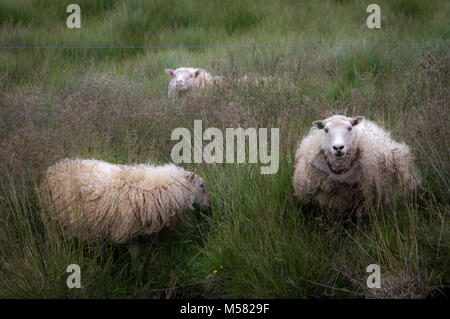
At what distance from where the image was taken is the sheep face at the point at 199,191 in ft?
11.2

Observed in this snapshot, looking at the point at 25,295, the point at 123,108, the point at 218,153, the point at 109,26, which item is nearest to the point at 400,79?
the point at 218,153

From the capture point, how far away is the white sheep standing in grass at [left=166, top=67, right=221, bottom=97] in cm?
595

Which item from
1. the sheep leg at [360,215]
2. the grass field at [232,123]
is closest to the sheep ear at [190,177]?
the grass field at [232,123]

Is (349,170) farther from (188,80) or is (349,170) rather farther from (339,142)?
(188,80)

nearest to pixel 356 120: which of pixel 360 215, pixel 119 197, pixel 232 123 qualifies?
pixel 360 215

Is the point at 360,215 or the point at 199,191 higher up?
the point at 199,191

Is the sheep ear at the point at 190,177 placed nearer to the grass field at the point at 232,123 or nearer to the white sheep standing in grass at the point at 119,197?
the white sheep standing in grass at the point at 119,197

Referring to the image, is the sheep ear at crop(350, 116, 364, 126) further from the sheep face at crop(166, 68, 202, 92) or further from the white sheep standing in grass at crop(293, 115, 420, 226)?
the sheep face at crop(166, 68, 202, 92)

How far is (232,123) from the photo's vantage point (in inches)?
→ 129

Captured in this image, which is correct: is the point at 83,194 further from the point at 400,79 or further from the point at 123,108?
the point at 400,79

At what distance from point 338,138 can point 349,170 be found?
314 millimetres

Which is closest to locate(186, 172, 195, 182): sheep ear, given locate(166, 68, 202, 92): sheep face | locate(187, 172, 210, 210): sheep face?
locate(187, 172, 210, 210): sheep face

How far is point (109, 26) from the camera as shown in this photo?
26.3 feet

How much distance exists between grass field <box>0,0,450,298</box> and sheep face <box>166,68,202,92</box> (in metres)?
0.26
